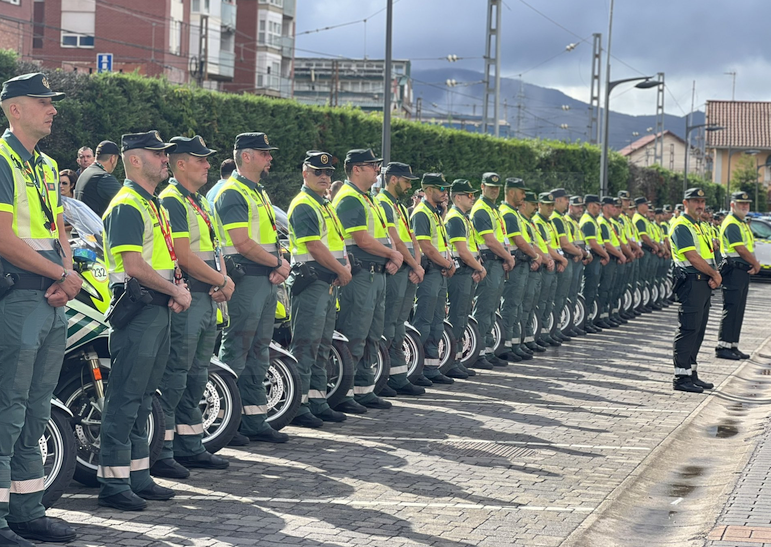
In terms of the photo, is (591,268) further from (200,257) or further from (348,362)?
(200,257)

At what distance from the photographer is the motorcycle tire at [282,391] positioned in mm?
9164

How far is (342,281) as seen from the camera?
9.69 meters

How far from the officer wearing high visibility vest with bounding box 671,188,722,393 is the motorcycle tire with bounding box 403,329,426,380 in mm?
2926

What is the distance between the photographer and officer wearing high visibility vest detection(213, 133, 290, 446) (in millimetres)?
8570

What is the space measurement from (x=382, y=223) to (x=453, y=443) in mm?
2598

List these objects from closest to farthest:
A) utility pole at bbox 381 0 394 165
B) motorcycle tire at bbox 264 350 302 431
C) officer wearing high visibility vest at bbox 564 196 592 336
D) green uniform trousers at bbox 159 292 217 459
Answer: green uniform trousers at bbox 159 292 217 459
motorcycle tire at bbox 264 350 302 431
officer wearing high visibility vest at bbox 564 196 592 336
utility pole at bbox 381 0 394 165

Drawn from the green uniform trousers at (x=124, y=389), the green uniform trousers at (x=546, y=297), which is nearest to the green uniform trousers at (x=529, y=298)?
the green uniform trousers at (x=546, y=297)

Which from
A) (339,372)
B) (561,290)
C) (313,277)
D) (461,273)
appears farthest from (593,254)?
(313,277)

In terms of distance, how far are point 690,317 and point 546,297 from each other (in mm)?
3888

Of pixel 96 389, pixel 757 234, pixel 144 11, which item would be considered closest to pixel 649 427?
pixel 96 389

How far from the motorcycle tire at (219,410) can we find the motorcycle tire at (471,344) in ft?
18.6

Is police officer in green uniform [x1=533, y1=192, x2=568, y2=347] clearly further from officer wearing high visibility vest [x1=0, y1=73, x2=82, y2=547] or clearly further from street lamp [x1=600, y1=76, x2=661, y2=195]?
street lamp [x1=600, y1=76, x2=661, y2=195]

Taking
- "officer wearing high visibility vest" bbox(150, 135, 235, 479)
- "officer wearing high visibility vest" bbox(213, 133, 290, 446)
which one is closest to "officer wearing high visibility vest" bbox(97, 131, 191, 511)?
"officer wearing high visibility vest" bbox(150, 135, 235, 479)

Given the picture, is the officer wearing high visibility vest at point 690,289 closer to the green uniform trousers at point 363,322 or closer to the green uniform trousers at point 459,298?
the green uniform trousers at point 459,298
